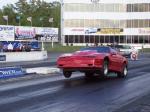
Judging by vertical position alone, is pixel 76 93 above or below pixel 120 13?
below

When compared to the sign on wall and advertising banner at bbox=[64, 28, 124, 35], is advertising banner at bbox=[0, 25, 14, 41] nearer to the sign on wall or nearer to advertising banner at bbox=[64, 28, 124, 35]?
the sign on wall

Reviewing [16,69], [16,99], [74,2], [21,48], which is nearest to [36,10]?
[74,2]

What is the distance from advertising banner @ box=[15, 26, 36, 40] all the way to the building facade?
45.8 metres

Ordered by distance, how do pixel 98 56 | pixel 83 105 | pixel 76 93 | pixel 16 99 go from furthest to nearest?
pixel 98 56, pixel 76 93, pixel 16 99, pixel 83 105

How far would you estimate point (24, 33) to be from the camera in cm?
5559

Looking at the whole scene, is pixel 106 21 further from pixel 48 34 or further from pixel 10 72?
pixel 10 72

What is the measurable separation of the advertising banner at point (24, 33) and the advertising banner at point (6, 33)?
1920 millimetres

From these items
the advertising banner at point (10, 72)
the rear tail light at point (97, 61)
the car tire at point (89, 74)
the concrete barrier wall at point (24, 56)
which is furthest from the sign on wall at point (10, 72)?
the concrete barrier wall at point (24, 56)

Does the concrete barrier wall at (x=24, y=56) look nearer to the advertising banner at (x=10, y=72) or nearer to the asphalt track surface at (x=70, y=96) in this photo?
the advertising banner at (x=10, y=72)

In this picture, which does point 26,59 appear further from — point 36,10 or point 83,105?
point 36,10

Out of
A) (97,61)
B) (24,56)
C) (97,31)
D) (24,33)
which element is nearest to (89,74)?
(97,61)

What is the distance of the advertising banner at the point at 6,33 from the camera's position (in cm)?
4984

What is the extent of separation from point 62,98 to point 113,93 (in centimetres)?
231

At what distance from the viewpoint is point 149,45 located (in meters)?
102
